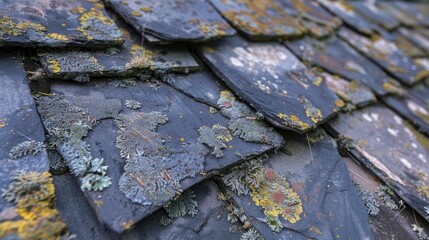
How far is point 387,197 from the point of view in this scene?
1729 mm

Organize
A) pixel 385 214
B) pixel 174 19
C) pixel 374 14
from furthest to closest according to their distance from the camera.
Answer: pixel 374 14 < pixel 174 19 < pixel 385 214

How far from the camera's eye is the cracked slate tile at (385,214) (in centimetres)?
158

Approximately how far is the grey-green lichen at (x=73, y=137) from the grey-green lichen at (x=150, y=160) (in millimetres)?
101

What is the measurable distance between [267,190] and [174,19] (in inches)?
46.8


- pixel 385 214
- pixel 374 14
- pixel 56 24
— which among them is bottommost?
pixel 385 214

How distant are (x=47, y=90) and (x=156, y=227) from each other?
805 millimetres

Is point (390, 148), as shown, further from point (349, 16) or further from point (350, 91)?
point (349, 16)

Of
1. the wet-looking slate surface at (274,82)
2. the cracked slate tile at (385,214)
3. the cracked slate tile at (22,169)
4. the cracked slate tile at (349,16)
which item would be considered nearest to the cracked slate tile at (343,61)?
the wet-looking slate surface at (274,82)

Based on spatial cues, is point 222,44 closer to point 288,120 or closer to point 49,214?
point 288,120

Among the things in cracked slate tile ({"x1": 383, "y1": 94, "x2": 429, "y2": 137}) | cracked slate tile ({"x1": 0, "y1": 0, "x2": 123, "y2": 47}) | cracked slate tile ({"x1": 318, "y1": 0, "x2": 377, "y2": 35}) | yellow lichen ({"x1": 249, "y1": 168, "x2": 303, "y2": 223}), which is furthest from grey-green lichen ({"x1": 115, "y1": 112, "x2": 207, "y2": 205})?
cracked slate tile ({"x1": 318, "y1": 0, "x2": 377, "y2": 35})

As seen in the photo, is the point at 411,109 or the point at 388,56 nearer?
the point at 411,109

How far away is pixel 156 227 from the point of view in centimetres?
123

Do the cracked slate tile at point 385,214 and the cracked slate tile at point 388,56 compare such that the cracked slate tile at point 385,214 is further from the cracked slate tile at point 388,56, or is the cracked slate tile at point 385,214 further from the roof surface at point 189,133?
the cracked slate tile at point 388,56

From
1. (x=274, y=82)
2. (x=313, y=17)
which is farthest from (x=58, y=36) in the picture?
(x=313, y=17)
